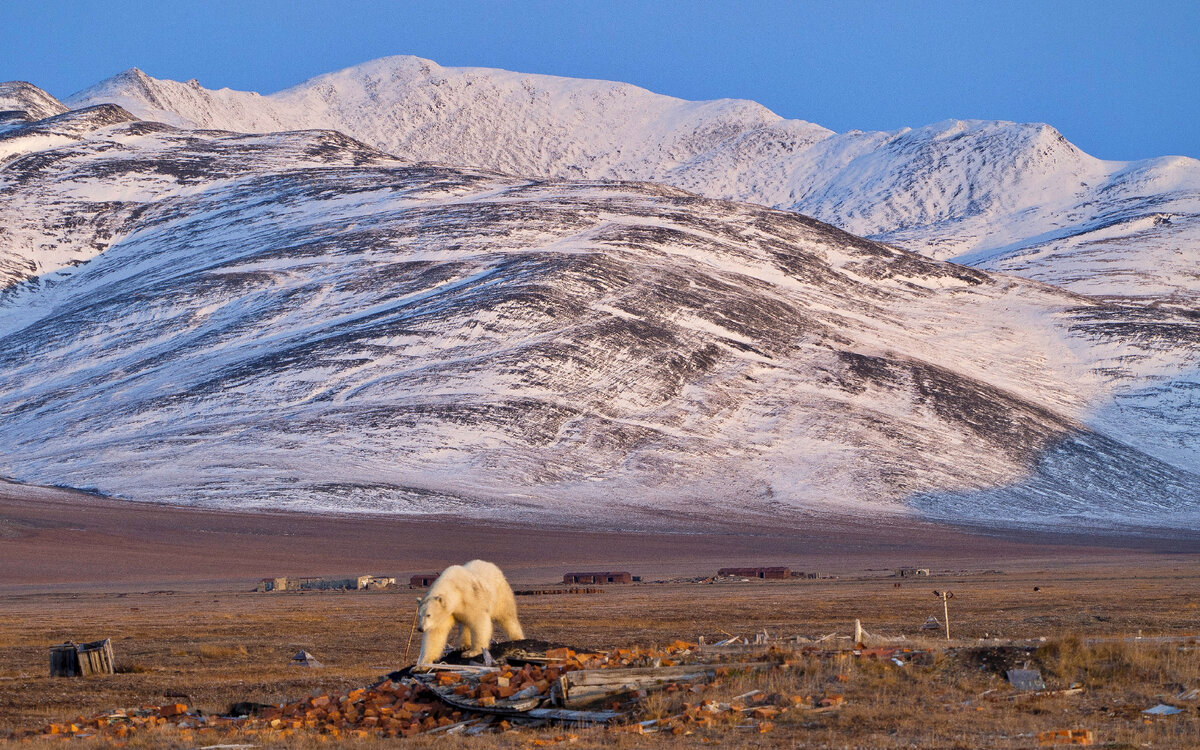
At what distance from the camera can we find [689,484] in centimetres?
12656

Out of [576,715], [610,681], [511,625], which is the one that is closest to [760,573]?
[511,625]

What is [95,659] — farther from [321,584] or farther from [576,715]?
[321,584]

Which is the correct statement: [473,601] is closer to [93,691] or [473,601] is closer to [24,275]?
[93,691]

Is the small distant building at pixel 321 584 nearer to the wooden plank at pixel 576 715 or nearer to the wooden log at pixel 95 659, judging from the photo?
the wooden log at pixel 95 659

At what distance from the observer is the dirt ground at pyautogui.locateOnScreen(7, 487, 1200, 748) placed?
16.1 metres

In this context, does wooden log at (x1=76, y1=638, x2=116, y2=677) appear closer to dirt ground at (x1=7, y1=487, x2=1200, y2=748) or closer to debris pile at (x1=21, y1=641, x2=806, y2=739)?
dirt ground at (x1=7, y1=487, x2=1200, y2=748)

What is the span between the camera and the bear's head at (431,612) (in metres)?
19.5

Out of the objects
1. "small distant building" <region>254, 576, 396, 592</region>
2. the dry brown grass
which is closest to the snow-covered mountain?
"small distant building" <region>254, 576, 396, 592</region>

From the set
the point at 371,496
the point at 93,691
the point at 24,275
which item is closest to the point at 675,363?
the point at 371,496

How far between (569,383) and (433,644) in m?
121

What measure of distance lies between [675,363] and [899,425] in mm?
25840

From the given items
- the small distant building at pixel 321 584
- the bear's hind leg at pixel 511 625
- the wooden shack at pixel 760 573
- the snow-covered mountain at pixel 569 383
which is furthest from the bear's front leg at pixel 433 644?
the snow-covered mountain at pixel 569 383

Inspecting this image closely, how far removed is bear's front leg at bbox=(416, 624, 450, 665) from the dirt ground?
118 inches

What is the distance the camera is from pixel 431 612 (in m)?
19.6
